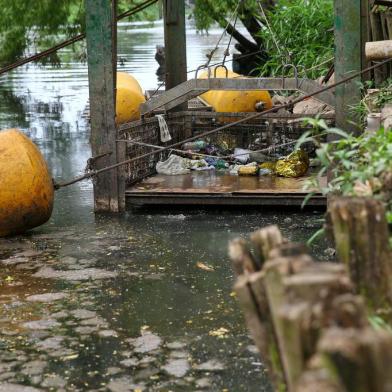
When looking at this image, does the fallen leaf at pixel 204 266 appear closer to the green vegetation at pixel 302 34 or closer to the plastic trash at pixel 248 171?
the plastic trash at pixel 248 171

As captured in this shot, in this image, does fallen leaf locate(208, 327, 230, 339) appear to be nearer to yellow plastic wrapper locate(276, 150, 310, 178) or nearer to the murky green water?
the murky green water

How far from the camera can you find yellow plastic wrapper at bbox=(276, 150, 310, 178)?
33.1 ft

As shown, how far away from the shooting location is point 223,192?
365 inches

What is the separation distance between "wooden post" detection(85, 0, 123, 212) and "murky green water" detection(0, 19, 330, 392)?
27cm

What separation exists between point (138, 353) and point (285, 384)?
8.09 ft

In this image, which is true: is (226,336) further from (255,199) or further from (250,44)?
(250,44)

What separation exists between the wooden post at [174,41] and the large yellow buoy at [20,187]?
143 inches

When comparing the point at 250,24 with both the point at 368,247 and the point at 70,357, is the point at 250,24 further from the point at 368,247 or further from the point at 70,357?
the point at 368,247

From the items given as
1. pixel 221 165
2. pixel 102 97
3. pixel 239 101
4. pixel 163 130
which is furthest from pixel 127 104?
pixel 102 97

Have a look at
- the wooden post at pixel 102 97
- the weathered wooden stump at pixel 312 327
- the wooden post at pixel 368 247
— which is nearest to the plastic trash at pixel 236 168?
the wooden post at pixel 102 97

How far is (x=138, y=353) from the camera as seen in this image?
17.7ft

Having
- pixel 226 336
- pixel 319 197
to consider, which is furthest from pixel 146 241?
pixel 226 336

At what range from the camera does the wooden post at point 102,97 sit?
9.28m

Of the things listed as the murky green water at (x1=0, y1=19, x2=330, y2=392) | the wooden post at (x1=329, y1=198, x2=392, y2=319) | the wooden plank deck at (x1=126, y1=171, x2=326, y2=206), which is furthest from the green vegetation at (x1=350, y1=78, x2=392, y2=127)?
the wooden post at (x1=329, y1=198, x2=392, y2=319)
